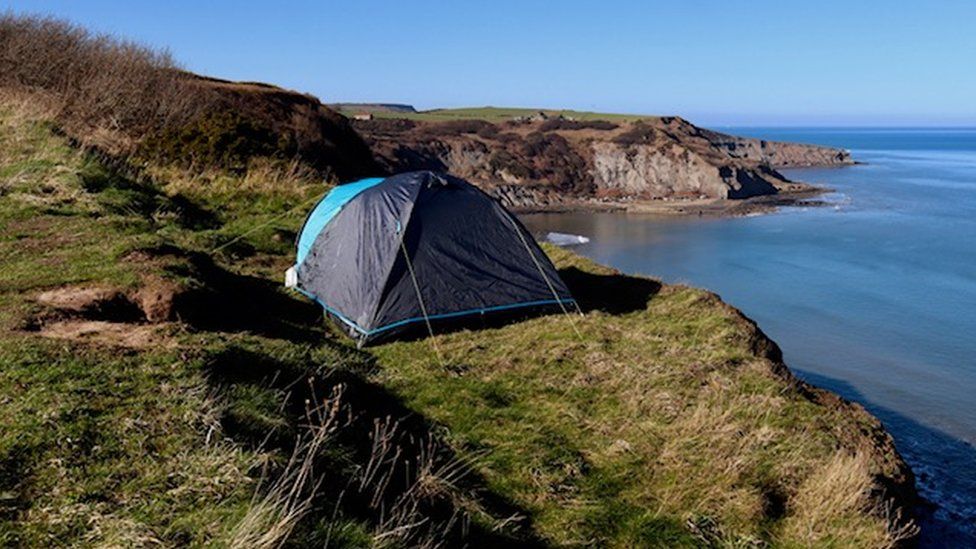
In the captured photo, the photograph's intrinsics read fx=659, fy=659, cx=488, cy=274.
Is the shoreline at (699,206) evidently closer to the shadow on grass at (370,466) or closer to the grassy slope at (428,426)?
the grassy slope at (428,426)

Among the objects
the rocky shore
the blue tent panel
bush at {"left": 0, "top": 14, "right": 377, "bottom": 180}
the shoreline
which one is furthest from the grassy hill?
the blue tent panel

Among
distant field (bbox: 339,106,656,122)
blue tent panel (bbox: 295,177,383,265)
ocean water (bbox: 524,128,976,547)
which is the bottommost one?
ocean water (bbox: 524,128,976,547)

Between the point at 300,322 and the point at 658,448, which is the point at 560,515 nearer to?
the point at 658,448

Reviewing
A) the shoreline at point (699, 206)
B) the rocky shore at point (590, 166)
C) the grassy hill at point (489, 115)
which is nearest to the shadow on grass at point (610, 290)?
the shoreline at point (699, 206)

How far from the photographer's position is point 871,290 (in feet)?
110

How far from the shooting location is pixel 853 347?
24.0m

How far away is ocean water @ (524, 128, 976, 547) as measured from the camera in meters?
A: 15.8

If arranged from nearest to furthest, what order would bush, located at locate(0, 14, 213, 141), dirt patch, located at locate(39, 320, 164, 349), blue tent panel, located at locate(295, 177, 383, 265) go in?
1. dirt patch, located at locate(39, 320, 164, 349)
2. blue tent panel, located at locate(295, 177, 383, 265)
3. bush, located at locate(0, 14, 213, 141)

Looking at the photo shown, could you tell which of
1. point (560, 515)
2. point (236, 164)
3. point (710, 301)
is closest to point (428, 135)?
point (236, 164)

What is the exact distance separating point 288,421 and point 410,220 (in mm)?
5223

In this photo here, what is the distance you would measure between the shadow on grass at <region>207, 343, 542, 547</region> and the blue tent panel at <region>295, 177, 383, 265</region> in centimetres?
496

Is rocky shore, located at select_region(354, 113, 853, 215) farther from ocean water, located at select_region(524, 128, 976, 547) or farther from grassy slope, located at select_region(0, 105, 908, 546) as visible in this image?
grassy slope, located at select_region(0, 105, 908, 546)

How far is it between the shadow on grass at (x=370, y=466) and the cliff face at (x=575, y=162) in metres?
67.9

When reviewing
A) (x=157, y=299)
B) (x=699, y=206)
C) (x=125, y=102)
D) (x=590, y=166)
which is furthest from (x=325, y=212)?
(x=590, y=166)
